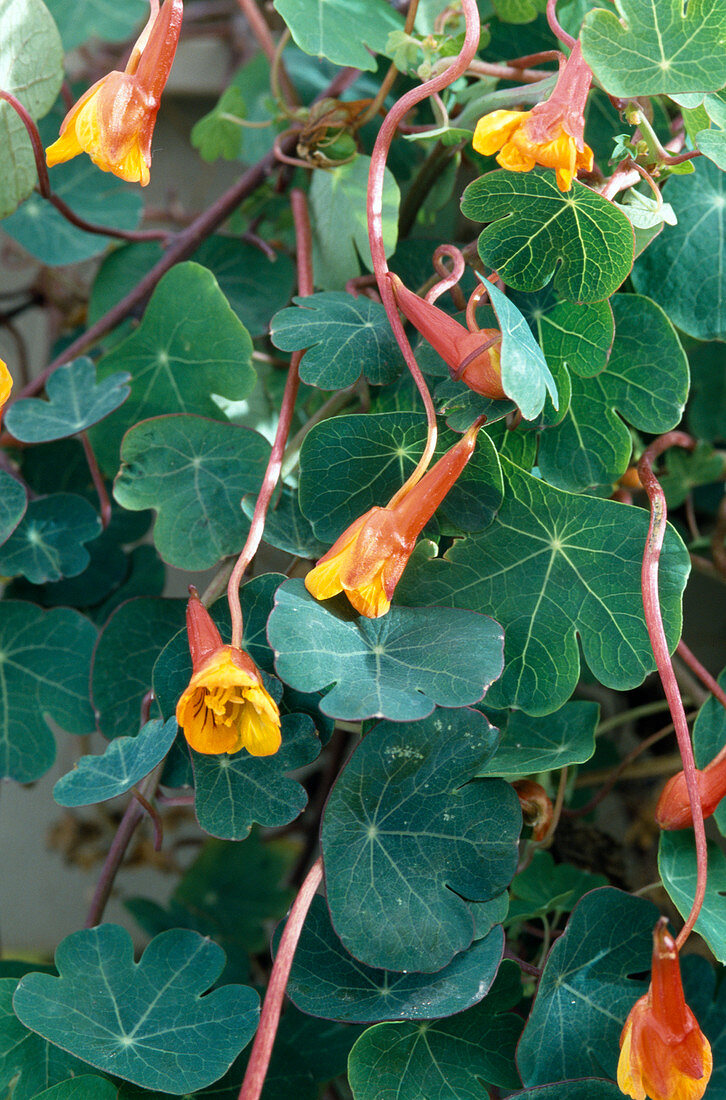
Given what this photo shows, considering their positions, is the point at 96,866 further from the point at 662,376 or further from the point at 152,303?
the point at 662,376

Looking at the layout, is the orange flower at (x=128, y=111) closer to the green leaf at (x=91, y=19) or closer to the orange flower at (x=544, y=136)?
the orange flower at (x=544, y=136)

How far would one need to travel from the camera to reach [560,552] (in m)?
0.62

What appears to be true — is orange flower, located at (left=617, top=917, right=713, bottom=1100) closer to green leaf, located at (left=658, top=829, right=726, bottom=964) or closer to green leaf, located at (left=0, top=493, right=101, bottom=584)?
green leaf, located at (left=658, top=829, right=726, bottom=964)

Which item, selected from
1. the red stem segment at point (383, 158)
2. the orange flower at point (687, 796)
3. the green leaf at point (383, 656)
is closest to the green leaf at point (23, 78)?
the red stem segment at point (383, 158)

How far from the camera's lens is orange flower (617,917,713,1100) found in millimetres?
471

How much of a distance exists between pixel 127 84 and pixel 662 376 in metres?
0.44

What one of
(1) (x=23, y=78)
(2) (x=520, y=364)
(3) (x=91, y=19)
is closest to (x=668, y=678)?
(2) (x=520, y=364)

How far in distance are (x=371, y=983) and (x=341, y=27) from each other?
76 centimetres

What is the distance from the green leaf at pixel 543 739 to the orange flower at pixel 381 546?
0.51ft

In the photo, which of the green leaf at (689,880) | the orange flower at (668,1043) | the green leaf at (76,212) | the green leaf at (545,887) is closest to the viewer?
the orange flower at (668,1043)

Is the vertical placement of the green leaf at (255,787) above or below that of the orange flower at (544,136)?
below

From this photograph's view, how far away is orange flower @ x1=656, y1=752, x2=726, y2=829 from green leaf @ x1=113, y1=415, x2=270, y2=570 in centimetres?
38

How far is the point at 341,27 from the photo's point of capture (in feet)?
2.30

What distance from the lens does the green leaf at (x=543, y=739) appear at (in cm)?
59
